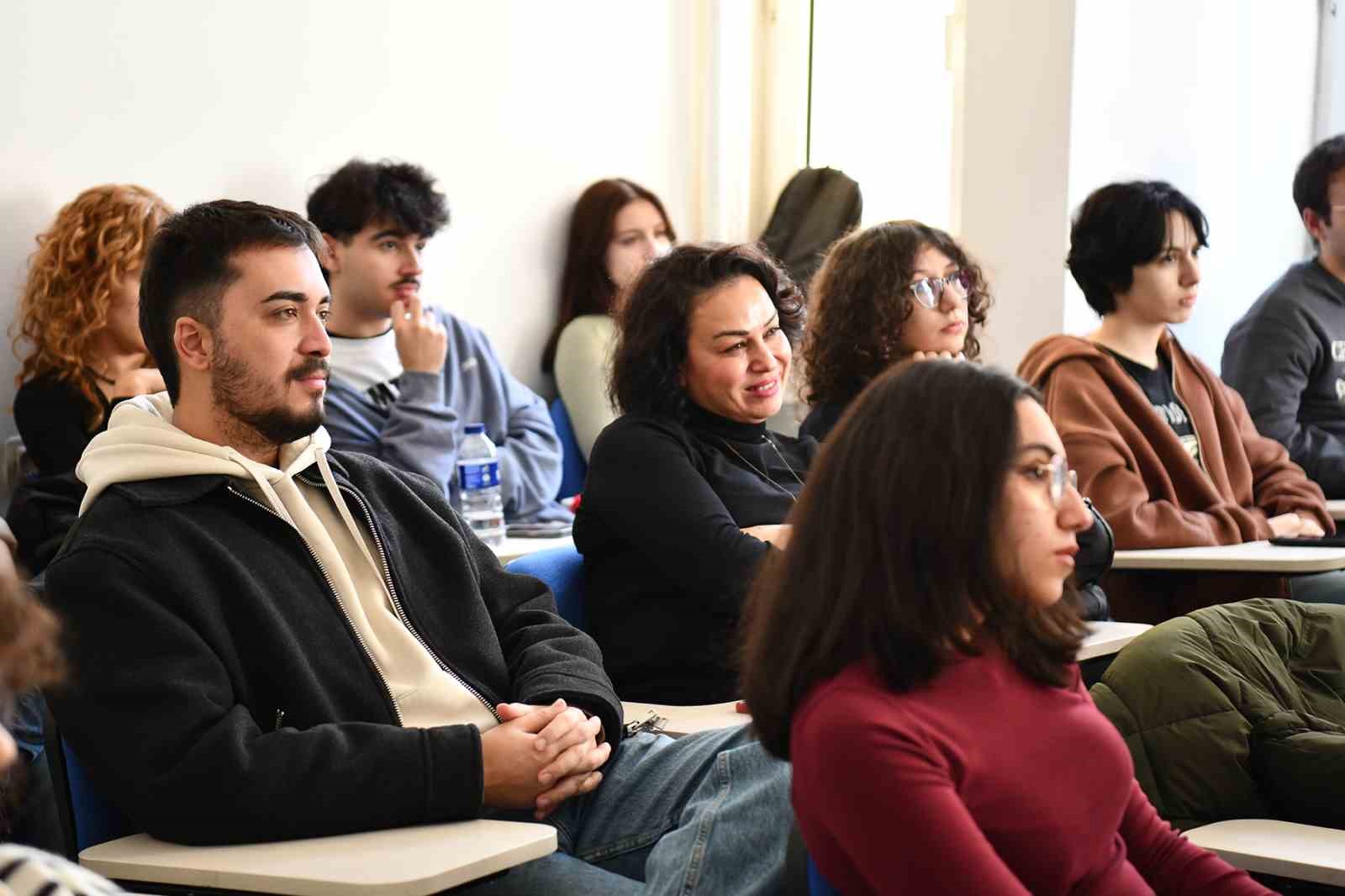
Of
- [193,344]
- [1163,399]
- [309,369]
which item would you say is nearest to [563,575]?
[309,369]

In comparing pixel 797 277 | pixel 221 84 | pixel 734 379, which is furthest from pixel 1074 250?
pixel 221 84

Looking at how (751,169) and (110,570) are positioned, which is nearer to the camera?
(110,570)

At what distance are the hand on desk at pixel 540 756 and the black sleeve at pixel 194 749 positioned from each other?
64 millimetres

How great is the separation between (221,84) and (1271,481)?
8.77ft

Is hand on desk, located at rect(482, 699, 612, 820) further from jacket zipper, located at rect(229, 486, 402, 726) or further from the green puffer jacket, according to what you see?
the green puffer jacket

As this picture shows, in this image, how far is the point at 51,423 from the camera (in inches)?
117

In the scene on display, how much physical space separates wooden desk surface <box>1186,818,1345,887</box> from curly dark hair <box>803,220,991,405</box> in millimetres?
1440

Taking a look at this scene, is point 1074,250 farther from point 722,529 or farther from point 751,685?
point 751,685

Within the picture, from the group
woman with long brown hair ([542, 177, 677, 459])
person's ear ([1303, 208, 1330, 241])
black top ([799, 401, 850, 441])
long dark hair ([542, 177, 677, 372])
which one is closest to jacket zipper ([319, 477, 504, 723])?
black top ([799, 401, 850, 441])

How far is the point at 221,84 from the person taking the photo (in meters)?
3.55

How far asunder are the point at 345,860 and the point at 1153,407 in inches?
96.9

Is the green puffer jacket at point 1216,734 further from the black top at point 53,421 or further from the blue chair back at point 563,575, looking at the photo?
the black top at point 53,421

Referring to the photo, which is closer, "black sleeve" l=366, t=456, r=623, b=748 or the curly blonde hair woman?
"black sleeve" l=366, t=456, r=623, b=748

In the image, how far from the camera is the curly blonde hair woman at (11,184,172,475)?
299 centimetres
